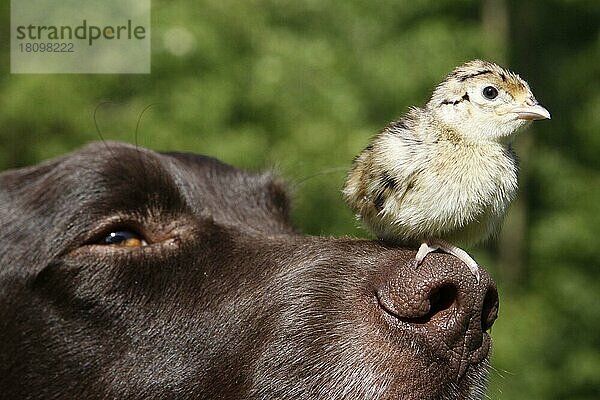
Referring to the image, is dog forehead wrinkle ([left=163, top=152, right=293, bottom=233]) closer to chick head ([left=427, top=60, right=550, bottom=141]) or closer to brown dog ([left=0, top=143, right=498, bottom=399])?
brown dog ([left=0, top=143, right=498, bottom=399])

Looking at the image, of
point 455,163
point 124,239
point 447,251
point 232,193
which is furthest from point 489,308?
point 232,193

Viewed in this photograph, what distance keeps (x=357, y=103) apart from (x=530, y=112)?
761 centimetres

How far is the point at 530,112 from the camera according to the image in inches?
113

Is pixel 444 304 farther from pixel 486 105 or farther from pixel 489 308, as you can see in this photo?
pixel 486 105

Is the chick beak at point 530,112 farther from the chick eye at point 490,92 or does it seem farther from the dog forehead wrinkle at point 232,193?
the dog forehead wrinkle at point 232,193

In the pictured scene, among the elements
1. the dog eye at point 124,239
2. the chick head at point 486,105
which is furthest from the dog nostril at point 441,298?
the dog eye at point 124,239

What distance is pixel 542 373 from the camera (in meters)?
12.3

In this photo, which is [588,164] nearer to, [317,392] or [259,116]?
[259,116]

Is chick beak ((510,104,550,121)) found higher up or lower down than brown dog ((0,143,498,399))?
higher up

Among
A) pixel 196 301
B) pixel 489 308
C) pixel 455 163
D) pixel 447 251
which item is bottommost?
pixel 196 301

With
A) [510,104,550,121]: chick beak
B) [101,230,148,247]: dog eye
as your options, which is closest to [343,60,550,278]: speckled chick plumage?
[510,104,550,121]: chick beak

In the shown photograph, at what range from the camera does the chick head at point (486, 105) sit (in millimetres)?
2867

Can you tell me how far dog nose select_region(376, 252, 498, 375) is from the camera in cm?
294

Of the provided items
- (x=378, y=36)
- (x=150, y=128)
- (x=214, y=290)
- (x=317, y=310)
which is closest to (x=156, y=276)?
(x=214, y=290)
